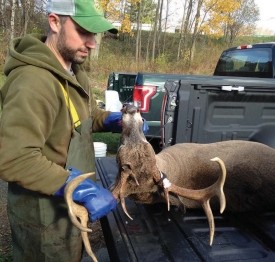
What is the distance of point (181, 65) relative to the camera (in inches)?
977

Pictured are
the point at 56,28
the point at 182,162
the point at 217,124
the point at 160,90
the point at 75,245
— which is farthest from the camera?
the point at 160,90

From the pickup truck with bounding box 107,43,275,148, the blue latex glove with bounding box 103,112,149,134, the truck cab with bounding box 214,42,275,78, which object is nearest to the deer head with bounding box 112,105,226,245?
the blue latex glove with bounding box 103,112,149,134

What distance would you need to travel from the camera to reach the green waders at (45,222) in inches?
108

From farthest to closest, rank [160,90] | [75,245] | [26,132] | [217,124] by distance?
[160,90] → [217,124] → [75,245] → [26,132]

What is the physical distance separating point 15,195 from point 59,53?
3.50 ft

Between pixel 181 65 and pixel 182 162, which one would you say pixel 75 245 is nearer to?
pixel 182 162

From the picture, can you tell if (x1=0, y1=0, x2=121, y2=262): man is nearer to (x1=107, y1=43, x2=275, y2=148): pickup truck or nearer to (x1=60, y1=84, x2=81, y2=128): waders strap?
(x1=60, y1=84, x2=81, y2=128): waders strap

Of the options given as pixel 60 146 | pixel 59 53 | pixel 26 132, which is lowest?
pixel 60 146

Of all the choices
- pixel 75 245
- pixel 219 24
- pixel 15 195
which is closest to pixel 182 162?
pixel 75 245

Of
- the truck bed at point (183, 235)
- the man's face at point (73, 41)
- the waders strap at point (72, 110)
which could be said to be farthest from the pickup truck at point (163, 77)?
the man's face at point (73, 41)

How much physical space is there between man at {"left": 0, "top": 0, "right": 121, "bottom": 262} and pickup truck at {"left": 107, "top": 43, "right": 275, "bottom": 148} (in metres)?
2.19

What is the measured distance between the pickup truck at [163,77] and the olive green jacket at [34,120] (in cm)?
234

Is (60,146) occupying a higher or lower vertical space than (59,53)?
lower

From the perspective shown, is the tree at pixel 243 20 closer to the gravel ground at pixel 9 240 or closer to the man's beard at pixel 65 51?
the gravel ground at pixel 9 240
